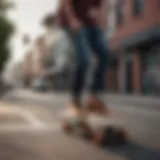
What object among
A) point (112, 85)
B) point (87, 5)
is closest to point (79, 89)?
point (112, 85)

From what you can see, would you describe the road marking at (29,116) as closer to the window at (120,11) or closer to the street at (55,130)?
the street at (55,130)

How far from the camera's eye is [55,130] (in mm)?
756

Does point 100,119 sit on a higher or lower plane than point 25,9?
lower

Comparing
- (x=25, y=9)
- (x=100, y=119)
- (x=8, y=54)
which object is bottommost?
(x=100, y=119)

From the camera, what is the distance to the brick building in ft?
2.44

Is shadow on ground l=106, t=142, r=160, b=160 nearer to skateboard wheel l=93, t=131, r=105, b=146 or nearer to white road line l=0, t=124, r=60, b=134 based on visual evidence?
skateboard wheel l=93, t=131, r=105, b=146

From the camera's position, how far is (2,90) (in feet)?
2.49

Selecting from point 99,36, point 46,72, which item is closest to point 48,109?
point 46,72

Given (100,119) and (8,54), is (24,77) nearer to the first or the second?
(8,54)

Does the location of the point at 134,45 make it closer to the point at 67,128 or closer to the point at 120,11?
the point at 120,11

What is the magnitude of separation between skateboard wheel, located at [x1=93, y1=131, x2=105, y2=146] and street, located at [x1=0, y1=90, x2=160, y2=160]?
0.06 feet

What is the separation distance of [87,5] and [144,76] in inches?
7.8

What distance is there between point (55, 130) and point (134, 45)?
0.24 meters

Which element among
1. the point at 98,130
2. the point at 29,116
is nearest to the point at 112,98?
the point at 98,130
